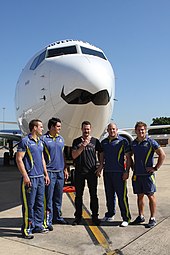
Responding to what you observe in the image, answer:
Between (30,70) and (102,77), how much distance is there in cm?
288

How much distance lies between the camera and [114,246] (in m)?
4.12

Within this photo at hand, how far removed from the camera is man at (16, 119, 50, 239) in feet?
15.0

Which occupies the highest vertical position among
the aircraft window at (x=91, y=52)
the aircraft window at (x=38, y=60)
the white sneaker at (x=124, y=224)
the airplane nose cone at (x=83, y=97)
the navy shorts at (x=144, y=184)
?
the aircraft window at (x=91, y=52)

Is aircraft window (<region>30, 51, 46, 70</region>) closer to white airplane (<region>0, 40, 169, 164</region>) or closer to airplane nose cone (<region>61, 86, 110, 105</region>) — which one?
white airplane (<region>0, 40, 169, 164</region>)

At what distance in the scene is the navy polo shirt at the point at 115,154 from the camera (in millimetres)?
5363

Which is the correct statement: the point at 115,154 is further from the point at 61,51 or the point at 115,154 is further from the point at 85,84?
the point at 61,51

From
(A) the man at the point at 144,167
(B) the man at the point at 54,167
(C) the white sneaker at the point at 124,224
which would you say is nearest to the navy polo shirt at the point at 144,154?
(A) the man at the point at 144,167

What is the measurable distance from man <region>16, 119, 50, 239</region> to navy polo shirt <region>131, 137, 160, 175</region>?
160cm

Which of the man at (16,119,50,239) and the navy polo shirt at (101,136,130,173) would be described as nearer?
the man at (16,119,50,239)

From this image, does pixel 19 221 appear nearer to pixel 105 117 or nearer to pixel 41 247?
pixel 41 247

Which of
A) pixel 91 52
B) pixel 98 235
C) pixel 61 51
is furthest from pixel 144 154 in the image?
pixel 61 51

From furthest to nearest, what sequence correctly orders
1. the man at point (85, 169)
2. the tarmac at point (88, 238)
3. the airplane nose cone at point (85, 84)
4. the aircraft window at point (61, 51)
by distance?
1. the aircraft window at point (61, 51)
2. the airplane nose cone at point (85, 84)
3. the man at point (85, 169)
4. the tarmac at point (88, 238)

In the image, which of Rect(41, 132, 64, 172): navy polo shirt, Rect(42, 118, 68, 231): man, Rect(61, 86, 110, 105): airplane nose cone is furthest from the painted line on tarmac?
Rect(61, 86, 110, 105): airplane nose cone

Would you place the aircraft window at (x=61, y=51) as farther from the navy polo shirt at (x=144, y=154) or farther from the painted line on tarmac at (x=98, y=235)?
the painted line on tarmac at (x=98, y=235)
